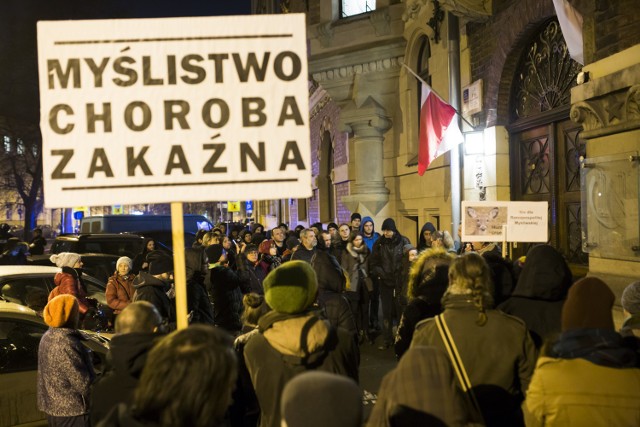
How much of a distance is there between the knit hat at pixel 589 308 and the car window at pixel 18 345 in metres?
4.29

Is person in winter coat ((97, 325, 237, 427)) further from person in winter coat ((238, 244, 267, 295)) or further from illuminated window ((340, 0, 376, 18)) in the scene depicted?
illuminated window ((340, 0, 376, 18))

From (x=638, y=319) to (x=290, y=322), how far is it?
80.7 inches

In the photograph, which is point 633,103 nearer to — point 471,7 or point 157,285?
point 471,7

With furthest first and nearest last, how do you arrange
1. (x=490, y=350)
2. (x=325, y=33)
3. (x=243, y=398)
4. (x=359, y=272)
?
1. (x=325, y=33)
2. (x=359, y=272)
3. (x=243, y=398)
4. (x=490, y=350)

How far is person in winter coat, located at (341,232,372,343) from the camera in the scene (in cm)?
986

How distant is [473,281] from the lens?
349 centimetres

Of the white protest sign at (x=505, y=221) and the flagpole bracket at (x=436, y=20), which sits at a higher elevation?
the flagpole bracket at (x=436, y=20)

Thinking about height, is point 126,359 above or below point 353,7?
below

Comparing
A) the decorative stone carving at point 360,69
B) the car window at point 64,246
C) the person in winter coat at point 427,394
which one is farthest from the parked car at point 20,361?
the decorative stone carving at point 360,69

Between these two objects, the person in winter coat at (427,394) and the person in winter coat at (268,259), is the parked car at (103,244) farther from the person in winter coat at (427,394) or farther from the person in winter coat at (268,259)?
the person in winter coat at (427,394)

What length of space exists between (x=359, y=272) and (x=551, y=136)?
356cm

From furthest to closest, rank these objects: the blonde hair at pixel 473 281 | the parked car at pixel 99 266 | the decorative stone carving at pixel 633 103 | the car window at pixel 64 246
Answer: the car window at pixel 64 246 < the parked car at pixel 99 266 < the decorative stone carving at pixel 633 103 < the blonde hair at pixel 473 281

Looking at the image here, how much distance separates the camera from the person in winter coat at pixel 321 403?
1.86 m

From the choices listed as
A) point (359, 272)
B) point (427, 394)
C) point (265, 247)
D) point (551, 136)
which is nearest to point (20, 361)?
point (427, 394)
